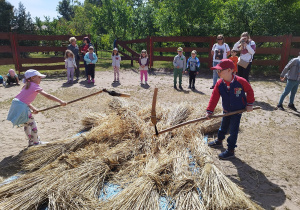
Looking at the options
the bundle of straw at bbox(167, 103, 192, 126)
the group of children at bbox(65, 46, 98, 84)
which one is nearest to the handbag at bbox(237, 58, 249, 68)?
the bundle of straw at bbox(167, 103, 192, 126)

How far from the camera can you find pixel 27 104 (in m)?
4.07

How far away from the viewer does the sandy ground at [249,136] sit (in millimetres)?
3266

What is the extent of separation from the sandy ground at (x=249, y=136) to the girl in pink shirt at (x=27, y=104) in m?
0.47

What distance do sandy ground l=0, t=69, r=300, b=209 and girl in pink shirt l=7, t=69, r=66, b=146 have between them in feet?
1.53

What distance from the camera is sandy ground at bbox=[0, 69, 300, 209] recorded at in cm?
327

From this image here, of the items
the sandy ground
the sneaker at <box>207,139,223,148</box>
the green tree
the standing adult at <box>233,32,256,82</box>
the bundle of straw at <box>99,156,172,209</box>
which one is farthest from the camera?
the green tree

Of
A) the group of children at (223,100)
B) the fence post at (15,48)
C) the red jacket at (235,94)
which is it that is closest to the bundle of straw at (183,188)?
the group of children at (223,100)

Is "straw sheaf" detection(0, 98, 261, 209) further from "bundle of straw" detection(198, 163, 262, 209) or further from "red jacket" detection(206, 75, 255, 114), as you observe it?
"red jacket" detection(206, 75, 255, 114)

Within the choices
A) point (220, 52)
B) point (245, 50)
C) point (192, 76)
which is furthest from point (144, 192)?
point (192, 76)

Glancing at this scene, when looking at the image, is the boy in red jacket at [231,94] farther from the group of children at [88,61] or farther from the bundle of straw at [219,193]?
the group of children at [88,61]

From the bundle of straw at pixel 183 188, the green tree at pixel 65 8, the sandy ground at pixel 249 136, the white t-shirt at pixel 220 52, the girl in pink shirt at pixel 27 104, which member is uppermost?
the green tree at pixel 65 8

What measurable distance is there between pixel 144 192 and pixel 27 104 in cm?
272

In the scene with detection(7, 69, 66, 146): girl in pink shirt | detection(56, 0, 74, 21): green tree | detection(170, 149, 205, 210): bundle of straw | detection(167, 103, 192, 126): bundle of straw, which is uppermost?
detection(56, 0, 74, 21): green tree

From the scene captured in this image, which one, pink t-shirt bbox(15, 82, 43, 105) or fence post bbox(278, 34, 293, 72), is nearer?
pink t-shirt bbox(15, 82, 43, 105)
